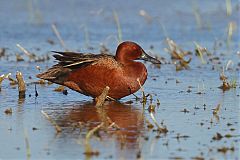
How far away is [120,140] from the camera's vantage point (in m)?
6.98

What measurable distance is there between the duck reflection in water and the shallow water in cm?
1

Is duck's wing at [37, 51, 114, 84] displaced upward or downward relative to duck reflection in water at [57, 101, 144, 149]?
upward

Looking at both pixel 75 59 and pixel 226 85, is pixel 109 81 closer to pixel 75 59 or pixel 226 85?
pixel 75 59

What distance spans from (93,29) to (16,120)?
764 cm

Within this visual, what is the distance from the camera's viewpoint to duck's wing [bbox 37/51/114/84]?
9.16 metres

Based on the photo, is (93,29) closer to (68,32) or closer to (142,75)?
(68,32)

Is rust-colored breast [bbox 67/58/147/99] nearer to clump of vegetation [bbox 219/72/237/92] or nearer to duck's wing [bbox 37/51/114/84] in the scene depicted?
duck's wing [bbox 37/51/114/84]

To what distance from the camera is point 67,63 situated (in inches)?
367

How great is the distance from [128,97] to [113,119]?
1.53 metres

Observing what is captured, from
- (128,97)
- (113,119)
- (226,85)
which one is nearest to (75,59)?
(128,97)

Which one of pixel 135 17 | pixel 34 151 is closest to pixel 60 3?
pixel 135 17

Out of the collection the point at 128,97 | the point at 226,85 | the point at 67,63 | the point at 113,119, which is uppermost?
the point at 67,63

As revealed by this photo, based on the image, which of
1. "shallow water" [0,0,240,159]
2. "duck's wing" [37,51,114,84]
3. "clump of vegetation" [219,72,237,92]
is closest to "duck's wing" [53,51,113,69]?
"duck's wing" [37,51,114,84]

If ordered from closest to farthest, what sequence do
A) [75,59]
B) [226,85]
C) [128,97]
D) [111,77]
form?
[111,77] < [75,59] < [128,97] < [226,85]
